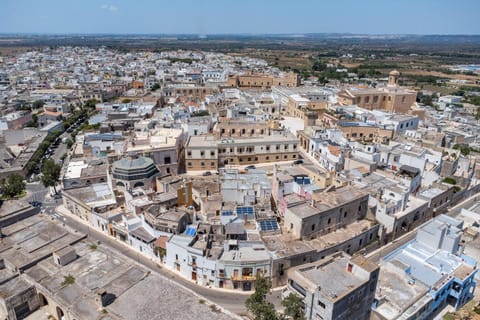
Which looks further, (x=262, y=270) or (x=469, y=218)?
(x=469, y=218)

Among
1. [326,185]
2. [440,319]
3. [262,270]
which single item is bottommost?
[440,319]

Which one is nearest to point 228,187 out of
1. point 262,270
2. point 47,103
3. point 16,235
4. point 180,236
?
point 180,236

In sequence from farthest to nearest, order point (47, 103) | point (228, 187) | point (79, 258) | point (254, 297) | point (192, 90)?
point (192, 90) → point (47, 103) → point (228, 187) → point (79, 258) → point (254, 297)

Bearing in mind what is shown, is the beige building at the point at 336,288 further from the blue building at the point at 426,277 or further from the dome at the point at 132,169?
the dome at the point at 132,169

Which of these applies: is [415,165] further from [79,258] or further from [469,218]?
[79,258]

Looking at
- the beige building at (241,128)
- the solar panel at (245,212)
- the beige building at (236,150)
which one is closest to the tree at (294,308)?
the solar panel at (245,212)

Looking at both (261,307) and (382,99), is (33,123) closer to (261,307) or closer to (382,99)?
(261,307)

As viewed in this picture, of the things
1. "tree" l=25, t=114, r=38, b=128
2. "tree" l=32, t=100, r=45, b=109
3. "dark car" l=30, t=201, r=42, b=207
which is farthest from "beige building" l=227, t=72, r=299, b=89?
"dark car" l=30, t=201, r=42, b=207

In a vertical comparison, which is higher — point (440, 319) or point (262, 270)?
point (262, 270)
